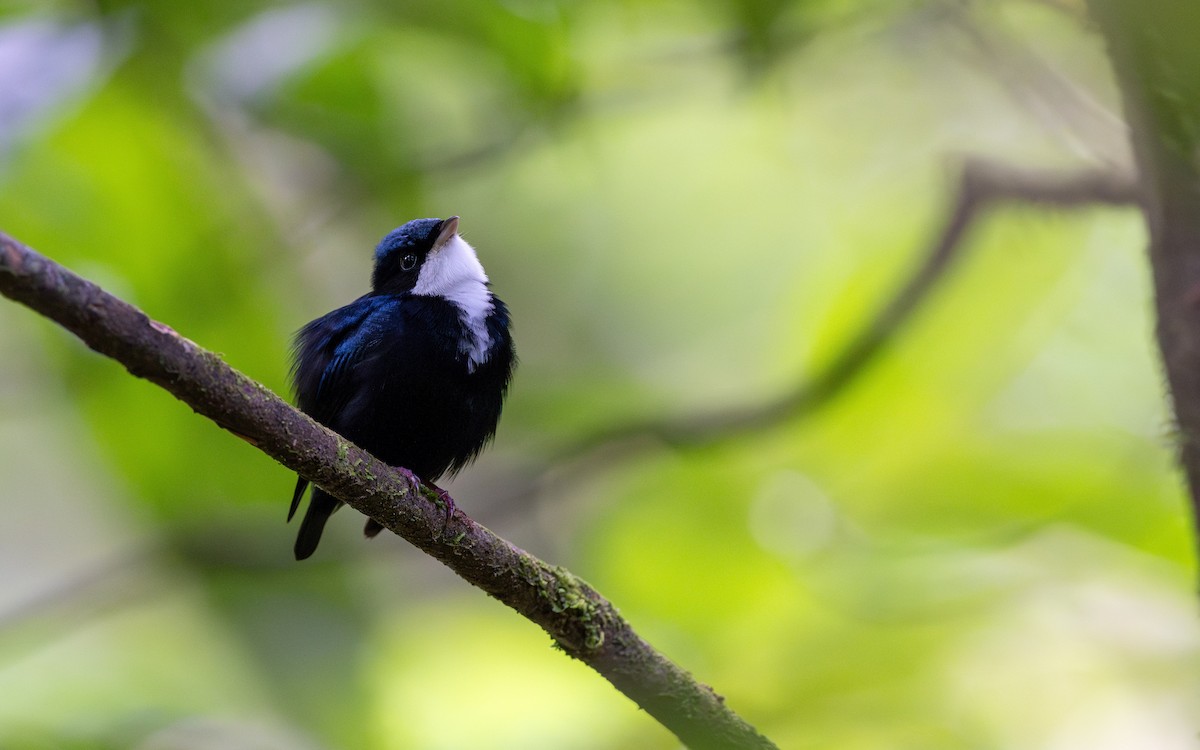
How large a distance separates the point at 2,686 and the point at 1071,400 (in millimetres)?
4674

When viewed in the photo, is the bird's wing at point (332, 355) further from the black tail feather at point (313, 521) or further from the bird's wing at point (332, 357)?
the black tail feather at point (313, 521)

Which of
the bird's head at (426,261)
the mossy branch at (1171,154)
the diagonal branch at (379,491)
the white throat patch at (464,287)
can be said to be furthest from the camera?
the bird's head at (426,261)

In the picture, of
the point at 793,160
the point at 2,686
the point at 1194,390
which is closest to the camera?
the point at 1194,390

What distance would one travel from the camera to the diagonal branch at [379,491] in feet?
5.83

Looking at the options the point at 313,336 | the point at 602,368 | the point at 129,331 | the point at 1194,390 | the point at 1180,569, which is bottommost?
the point at 129,331

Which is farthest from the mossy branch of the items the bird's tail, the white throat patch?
the bird's tail

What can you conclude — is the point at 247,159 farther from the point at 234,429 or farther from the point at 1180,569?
the point at 1180,569

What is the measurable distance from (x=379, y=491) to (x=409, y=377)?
3.82 feet

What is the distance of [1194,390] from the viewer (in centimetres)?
234

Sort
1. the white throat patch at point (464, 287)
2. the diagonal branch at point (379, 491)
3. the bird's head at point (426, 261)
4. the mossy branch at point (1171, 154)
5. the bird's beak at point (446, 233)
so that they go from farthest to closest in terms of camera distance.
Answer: the bird's beak at point (446, 233) < the bird's head at point (426, 261) < the white throat patch at point (464, 287) < the mossy branch at point (1171, 154) < the diagonal branch at point (379, 491)

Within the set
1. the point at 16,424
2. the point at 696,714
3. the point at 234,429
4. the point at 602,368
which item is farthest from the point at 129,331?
the point at 16,424

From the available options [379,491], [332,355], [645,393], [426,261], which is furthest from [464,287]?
[379,491]

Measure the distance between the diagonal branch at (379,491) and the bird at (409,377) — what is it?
2.96ft

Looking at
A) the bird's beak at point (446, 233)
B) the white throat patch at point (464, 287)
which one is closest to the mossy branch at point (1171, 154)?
the white throat patch at point (464, 287)
